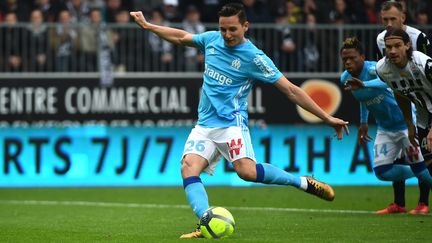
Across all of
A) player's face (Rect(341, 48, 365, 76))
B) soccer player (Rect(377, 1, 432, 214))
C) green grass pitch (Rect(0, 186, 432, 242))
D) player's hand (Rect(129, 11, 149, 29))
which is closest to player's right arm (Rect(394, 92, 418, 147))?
soccer player (Rect(377, 1, 432, 214))

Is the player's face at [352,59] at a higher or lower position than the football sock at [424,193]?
higher

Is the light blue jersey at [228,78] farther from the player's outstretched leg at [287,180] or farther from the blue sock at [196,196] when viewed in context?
the blue sock at [196,196]

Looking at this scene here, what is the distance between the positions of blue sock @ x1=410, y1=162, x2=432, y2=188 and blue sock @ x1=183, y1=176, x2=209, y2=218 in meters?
4.06

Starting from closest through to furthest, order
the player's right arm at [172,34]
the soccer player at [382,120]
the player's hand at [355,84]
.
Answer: the player's right arm at [172,34], the player's hand at [355,84], the soccer player at [382,120]

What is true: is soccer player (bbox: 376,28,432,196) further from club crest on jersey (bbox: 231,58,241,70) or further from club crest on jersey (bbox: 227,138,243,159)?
club crest on jersey (bbox: 227,138,243,159)

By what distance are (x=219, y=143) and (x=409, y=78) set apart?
233 cm

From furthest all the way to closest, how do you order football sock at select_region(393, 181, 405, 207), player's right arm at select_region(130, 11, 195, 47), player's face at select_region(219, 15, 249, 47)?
football sock at select_region(393, 181, 405, 207) → player's right arm at select_region(130, 11, 195, 47) → player's face at select_region(219, 15, 249, 47)

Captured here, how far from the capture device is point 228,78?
11188mm

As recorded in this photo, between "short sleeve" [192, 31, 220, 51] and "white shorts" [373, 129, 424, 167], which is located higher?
"short sleeve" [192, 31, 220, 51]

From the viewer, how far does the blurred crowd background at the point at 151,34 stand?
65.7 feet

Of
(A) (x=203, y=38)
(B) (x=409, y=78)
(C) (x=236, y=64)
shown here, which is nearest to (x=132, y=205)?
(A) (x=203, y=38)

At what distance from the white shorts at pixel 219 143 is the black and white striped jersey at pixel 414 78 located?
77.0 inches

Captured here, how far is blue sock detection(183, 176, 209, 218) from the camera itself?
10594 mm

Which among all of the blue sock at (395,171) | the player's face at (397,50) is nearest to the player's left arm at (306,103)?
the player's face at (397,50)
